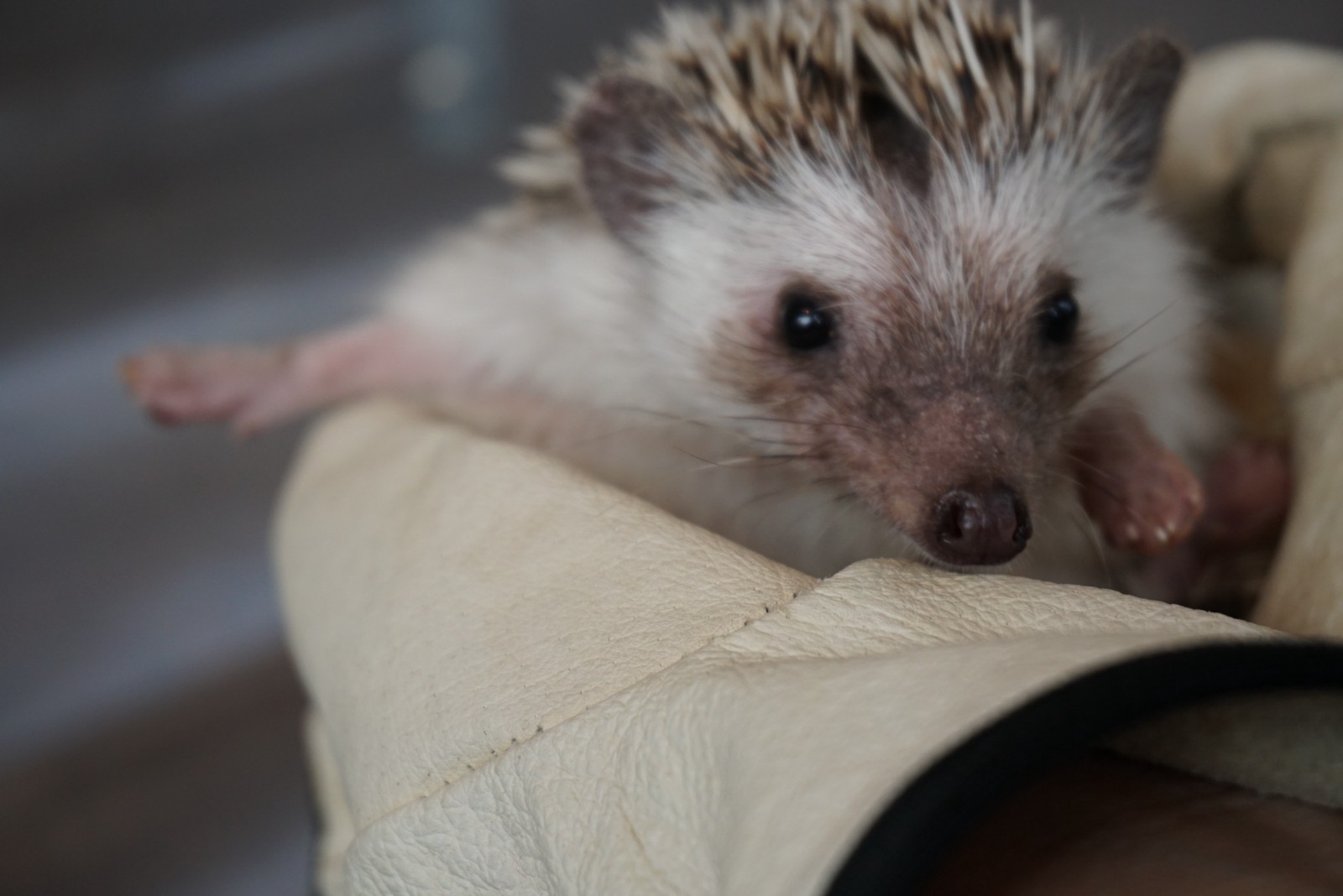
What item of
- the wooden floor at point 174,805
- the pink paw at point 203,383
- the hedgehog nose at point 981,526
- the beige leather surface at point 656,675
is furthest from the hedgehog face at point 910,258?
the wooden floor at point 174,805

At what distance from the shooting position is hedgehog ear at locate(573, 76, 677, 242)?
1.10m

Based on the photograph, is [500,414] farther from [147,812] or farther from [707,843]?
[147,812]

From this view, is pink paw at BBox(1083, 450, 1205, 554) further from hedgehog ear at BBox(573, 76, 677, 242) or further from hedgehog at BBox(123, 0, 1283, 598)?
hedgehog ear at BBox(573, 76, 677, 242)

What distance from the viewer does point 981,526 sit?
0.80m

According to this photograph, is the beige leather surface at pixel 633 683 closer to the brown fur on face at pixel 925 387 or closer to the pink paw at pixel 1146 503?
the brown fur on face at pixel 925 387

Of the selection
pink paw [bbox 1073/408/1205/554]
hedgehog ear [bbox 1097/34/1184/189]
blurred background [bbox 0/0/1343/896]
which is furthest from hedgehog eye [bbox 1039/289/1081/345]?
blurred background [bbox 0/0/1343/896]

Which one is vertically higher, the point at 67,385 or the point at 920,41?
the point at 920,41

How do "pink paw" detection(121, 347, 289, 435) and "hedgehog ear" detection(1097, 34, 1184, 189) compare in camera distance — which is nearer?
"hedgehog ear" detection(1097, 34, 1184, 189)

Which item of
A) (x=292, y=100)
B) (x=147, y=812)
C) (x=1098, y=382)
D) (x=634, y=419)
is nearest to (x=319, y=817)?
(x=147, y=812)

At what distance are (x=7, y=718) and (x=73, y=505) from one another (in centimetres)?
36

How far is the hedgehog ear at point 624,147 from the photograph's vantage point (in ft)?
3.62

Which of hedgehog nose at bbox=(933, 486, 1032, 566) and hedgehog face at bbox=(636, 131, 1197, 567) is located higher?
hedgehog face at bbox=(636, 131, 1197, 567)

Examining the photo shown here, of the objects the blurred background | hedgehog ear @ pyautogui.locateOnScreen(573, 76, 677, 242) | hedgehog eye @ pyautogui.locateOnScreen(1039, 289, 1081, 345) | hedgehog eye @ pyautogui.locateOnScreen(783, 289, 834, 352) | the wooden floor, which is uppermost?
hedgehog ear @ pyautogui.locateOnScreen(573, 76, 677, 242)

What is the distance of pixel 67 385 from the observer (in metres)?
2.01
